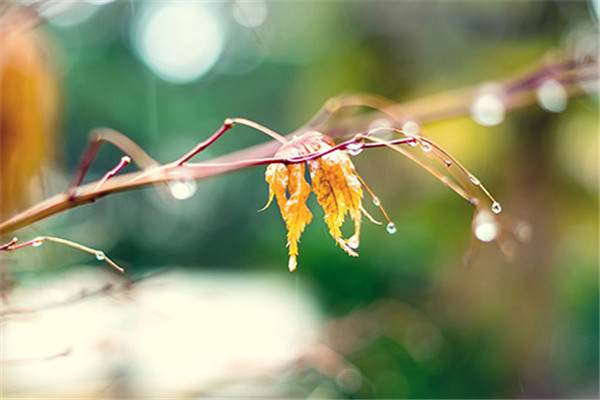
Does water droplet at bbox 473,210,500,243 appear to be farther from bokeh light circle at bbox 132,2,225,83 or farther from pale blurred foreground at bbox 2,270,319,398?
bokeh light circle at bbox 132,2,225,83

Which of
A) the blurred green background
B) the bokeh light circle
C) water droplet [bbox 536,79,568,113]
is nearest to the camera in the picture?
water droplet [bbox 536,79,568,113]

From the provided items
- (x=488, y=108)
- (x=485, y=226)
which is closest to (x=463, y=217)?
(x=488, y=108)

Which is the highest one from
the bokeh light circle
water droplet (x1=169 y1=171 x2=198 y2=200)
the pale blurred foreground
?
the bokeh light circle

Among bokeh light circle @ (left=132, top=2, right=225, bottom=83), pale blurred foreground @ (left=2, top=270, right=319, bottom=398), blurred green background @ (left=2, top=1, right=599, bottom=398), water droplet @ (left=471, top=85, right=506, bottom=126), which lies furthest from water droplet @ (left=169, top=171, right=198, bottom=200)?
bokeh light circle @ (left=132, top=2, right=225, bottom=83)

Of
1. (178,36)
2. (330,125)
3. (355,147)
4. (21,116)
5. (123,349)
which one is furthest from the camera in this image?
(178,36)

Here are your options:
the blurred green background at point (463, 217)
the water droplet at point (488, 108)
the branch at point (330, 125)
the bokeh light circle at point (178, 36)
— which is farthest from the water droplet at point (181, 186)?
the bokeh light circle at point (178, 36)

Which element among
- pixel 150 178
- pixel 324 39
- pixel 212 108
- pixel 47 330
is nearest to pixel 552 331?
pixel 324 39

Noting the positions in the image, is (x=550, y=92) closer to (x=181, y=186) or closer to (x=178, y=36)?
(x=181, y=186)

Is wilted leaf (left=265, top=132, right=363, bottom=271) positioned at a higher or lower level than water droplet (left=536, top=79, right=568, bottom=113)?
lower

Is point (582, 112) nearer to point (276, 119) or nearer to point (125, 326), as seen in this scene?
point (125, 326)
